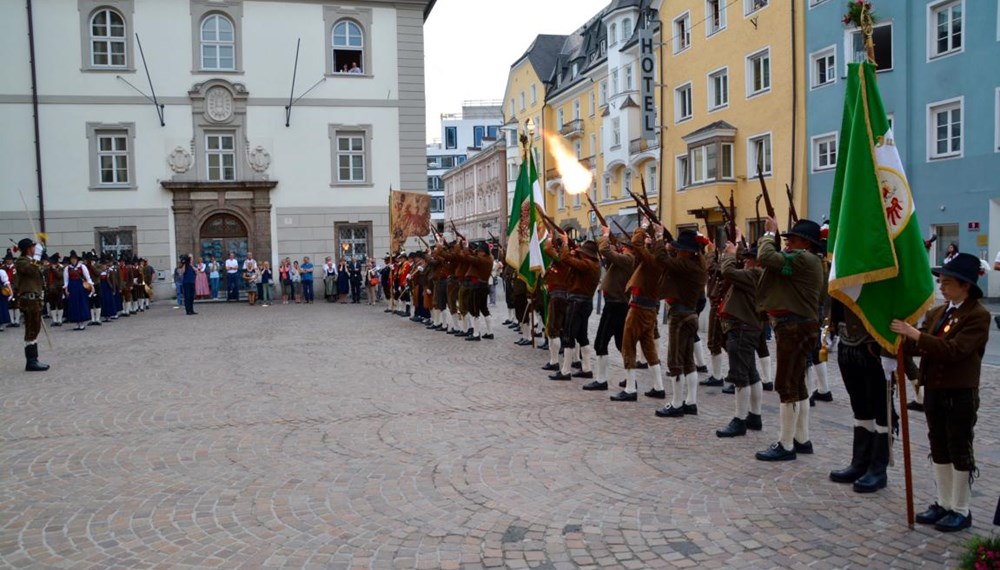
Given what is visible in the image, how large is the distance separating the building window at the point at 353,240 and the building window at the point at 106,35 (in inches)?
393

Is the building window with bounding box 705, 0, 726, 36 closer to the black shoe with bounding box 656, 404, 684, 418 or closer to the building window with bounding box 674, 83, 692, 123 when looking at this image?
the building window with bounding box 674, 83, 692, 123

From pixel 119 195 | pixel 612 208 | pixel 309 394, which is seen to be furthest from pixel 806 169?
pixel 119 195

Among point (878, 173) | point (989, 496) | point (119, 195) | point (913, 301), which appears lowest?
point (989, 496)

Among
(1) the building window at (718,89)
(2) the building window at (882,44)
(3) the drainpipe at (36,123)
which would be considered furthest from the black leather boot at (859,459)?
(3) the drainpipe at (36,123)

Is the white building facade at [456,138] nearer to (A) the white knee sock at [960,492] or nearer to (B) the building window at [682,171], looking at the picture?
(B) the building window at [682,171]

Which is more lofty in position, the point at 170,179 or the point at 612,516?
the point at 170,179

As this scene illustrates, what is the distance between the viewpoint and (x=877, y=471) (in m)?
5.99

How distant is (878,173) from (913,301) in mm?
1019

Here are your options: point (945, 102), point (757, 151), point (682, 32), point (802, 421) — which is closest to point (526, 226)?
point (802, 421)

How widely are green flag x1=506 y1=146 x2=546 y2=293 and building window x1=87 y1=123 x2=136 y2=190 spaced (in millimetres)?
20814

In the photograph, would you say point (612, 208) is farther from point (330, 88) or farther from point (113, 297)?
point (113, 297)

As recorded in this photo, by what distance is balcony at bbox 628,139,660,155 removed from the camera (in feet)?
129

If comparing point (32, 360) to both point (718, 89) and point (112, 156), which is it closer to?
point (112, 156)

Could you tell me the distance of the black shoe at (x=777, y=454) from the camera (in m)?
6.77
